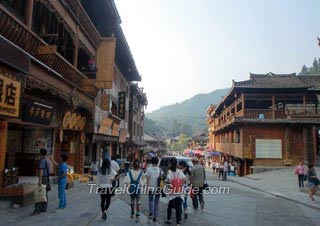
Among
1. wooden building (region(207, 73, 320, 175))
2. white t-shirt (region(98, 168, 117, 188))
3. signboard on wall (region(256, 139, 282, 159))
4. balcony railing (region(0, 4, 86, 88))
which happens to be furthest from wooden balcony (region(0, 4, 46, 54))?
signboard on wall (region(256, 139, 282, 159))

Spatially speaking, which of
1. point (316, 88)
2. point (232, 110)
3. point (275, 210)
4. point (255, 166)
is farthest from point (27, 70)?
point (232, 110)

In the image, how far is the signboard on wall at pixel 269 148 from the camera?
32.3 meters

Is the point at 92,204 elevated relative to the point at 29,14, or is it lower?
lower

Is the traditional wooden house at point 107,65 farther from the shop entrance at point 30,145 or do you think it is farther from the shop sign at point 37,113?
the shop sign at point 37,113

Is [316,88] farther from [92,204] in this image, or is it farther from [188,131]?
[188,131]

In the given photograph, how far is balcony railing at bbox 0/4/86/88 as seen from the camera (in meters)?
8.64

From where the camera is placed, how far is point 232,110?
4253 cm

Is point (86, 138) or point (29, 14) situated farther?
point (86, 138)

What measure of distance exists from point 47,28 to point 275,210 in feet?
38.3

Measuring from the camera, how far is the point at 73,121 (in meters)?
16.0

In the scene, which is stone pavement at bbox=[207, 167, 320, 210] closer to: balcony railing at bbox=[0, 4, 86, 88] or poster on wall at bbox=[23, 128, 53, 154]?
poster on wall at bbox=[23, 128, 53, 154]

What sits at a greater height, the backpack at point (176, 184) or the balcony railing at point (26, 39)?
the balcony railing at point (26, 39)

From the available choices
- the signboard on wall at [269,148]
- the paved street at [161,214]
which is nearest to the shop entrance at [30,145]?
the paved street at [161,214]

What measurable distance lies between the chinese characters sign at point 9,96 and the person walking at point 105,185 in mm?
2787
